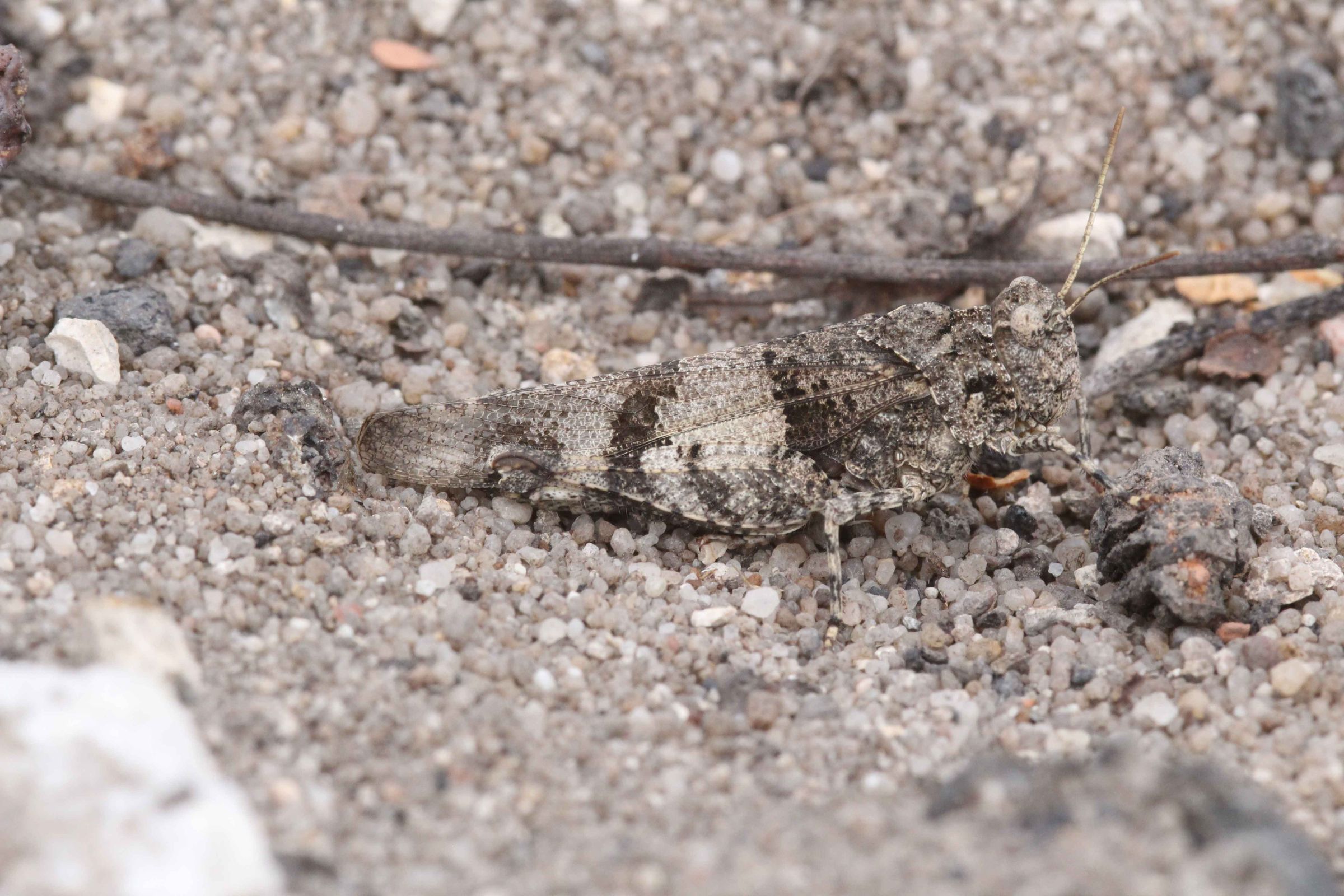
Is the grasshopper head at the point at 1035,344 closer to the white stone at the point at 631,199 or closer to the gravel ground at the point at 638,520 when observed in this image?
the gravel ground at the point at 638,520

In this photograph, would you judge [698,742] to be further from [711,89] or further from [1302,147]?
[1302,147]

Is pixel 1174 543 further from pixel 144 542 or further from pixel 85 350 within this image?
pixel 85 350

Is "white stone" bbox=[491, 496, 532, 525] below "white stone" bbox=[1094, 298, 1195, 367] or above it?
below

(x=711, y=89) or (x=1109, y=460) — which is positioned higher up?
(x=711, y=89)

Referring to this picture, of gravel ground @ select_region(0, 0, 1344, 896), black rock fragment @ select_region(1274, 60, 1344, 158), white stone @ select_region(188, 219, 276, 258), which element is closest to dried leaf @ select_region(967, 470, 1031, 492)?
gravel ground @ select_region(0, 0, 1344, 896)

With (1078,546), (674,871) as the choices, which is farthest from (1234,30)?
(674,871)

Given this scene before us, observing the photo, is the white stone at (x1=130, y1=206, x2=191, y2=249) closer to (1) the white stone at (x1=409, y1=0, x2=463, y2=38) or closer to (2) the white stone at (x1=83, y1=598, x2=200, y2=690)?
(1) the white stone at (x1=409, y1=0, x2=463, y2=38)

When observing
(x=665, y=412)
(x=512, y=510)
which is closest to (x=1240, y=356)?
(x=665, y=412)
